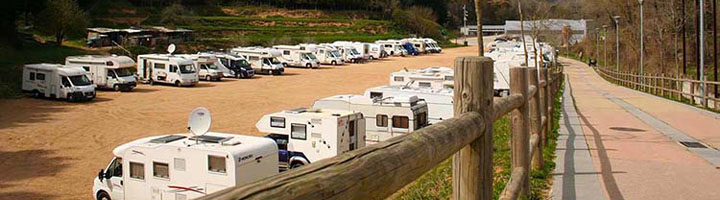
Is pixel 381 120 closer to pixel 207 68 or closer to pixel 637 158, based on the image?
pixel 637 158

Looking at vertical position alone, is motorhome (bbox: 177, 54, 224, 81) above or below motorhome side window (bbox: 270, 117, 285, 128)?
above

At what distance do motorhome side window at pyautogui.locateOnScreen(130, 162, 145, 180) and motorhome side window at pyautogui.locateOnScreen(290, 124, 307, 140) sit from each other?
4615 millimetres

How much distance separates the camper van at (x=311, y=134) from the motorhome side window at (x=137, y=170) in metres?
4.25

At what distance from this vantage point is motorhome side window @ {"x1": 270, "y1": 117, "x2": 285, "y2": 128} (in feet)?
53.6

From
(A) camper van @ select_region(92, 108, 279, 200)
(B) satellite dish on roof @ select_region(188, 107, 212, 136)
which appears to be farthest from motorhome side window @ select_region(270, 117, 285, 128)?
(B) satellite dish on roof @ select_region(188, 107, 212, 136)

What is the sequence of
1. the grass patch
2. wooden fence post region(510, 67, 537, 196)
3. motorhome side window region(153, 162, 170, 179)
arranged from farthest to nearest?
motorhome side window region(153, 162, 170, 179) < the grass patch < wooden fence post region(510, 67, 537, 196)

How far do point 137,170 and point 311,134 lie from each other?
4.70 meters

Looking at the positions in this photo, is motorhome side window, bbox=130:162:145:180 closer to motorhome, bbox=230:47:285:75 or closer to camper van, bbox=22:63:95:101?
camper van, bbox=22:63:95:101

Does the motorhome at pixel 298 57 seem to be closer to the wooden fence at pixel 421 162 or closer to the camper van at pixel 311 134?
the camper van at pixel 311 134

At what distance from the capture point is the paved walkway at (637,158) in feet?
20.5

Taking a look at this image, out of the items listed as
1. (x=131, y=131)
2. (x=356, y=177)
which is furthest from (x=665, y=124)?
(x=131, y=131)

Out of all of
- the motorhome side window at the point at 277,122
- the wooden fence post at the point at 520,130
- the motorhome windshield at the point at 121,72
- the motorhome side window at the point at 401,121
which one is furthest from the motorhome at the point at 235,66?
the wooden fence post at the point at 520,130

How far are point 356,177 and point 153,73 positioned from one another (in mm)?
39211

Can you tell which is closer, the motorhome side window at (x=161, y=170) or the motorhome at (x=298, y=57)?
the motorhome side window at (x=161, y=170)
